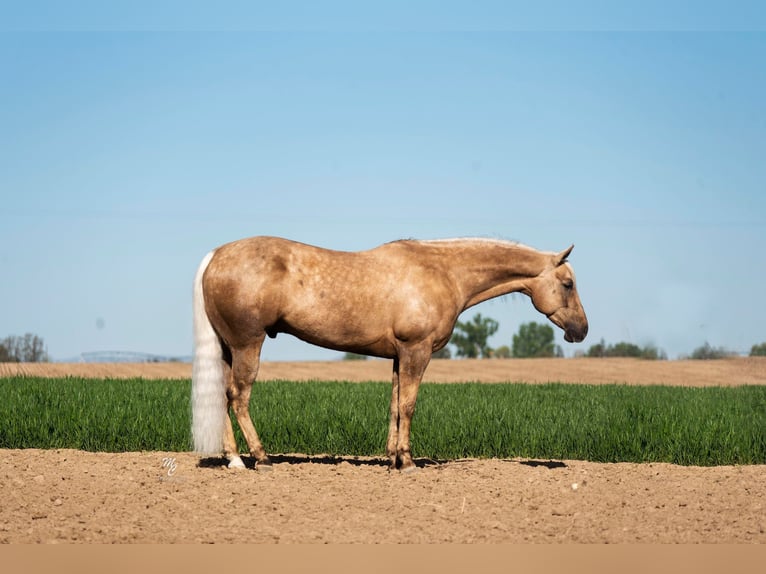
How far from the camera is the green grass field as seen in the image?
1169 cm

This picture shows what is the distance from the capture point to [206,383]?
31.0ft

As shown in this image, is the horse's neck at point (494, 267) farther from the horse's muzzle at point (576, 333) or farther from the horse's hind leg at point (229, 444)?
the horse's hind leg at point (229, 444)

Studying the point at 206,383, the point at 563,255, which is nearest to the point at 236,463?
the point at 206,383

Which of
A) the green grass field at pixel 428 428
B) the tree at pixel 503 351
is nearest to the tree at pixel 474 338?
the tree at pixel 503 351

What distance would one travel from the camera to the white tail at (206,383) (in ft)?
31.0

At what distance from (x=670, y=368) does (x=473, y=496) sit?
91.5ft

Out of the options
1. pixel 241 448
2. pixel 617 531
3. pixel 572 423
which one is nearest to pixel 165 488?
pixel 241 448

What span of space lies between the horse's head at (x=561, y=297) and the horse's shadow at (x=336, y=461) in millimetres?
1743

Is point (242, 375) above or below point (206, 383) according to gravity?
above

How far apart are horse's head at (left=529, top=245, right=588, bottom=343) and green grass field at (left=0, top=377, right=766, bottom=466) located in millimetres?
2256

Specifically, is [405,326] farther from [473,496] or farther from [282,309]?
[473,496]

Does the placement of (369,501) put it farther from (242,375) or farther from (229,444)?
(229,444)

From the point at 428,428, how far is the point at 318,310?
133 inches

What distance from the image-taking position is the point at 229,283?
9195 mm
